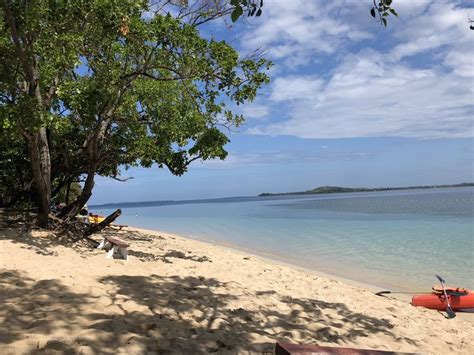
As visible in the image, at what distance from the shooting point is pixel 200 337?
4.14m

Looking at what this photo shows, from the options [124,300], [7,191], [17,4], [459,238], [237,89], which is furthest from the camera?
[459,238]

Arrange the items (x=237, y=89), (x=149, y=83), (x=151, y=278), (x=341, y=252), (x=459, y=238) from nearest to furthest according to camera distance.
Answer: (x=151, y=278)
(x=237, y=89)
(x=149, y=83)
(x=341, y=252)
(x=459, y=238)

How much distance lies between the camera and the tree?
7.35 meters

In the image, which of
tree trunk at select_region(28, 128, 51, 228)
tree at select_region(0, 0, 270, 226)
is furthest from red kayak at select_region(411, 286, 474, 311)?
tree trunk at select_region(28, 128, 51, 228)

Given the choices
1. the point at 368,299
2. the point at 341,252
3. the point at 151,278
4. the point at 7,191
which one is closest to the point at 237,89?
the point at 151,278

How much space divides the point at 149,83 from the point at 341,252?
1063 centimetres

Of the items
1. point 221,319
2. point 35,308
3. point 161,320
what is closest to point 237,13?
point 161,320

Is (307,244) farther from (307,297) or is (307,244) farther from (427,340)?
(427,340)

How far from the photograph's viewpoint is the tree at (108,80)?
7348mm

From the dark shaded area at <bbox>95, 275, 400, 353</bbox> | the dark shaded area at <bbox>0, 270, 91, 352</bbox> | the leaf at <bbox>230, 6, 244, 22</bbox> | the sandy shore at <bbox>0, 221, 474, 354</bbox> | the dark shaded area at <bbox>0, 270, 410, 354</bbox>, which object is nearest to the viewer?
the leaf at <bbox>230, 6, 244, 22</bbox>

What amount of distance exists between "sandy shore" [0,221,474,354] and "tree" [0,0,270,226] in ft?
8.49

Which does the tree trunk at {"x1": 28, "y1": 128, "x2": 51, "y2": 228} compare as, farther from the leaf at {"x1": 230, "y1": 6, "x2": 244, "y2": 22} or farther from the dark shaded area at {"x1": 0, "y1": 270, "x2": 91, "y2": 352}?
the leaf at {"x1": 230, "y1": 6, "x2": 244, "y2": 22}

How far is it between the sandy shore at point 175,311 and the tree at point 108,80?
259cm

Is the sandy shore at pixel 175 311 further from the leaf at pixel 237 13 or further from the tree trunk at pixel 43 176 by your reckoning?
the leaf at pixel 237 13
